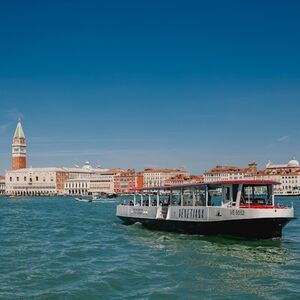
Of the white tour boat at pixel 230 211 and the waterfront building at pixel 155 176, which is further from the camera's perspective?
the waterfront building at pixel 155 176

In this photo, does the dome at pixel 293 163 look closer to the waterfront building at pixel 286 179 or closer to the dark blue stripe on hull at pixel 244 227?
the waterfront building at pixel 286 179

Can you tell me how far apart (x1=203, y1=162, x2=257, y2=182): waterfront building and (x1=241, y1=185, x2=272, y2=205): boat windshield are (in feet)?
389

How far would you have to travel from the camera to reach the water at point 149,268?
12703 millimetres

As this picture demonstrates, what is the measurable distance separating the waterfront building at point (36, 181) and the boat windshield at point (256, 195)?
138 m

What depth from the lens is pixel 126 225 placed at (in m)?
31.1

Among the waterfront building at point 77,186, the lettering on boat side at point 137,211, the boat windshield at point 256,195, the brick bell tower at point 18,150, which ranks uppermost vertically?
the brick bell tower at point 18,150

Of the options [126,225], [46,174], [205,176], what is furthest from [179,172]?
[126,225]

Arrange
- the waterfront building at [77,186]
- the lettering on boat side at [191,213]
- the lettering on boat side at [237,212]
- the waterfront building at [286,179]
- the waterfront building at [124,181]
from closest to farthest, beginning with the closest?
the lettering on boat side at [237,212], the lettering on boat side at [191,213], the waterfront building at [286,179], the waterfront building at [124,181], the waterfront building at [77,186]

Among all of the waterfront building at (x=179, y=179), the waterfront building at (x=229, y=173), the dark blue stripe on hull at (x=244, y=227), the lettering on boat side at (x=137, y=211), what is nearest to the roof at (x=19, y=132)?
the waterfront building at (x=179, y=179)

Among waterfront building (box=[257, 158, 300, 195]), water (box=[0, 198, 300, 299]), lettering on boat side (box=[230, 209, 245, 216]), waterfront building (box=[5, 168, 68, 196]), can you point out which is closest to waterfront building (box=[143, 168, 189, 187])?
waterfront building (box=[5, 168, 68, 196])

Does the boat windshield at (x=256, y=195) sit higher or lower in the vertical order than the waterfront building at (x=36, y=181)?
lower

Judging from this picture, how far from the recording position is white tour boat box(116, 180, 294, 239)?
2080 centimetres

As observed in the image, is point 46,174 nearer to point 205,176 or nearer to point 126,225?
point 205,176

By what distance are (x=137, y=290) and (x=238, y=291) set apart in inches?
88.3
